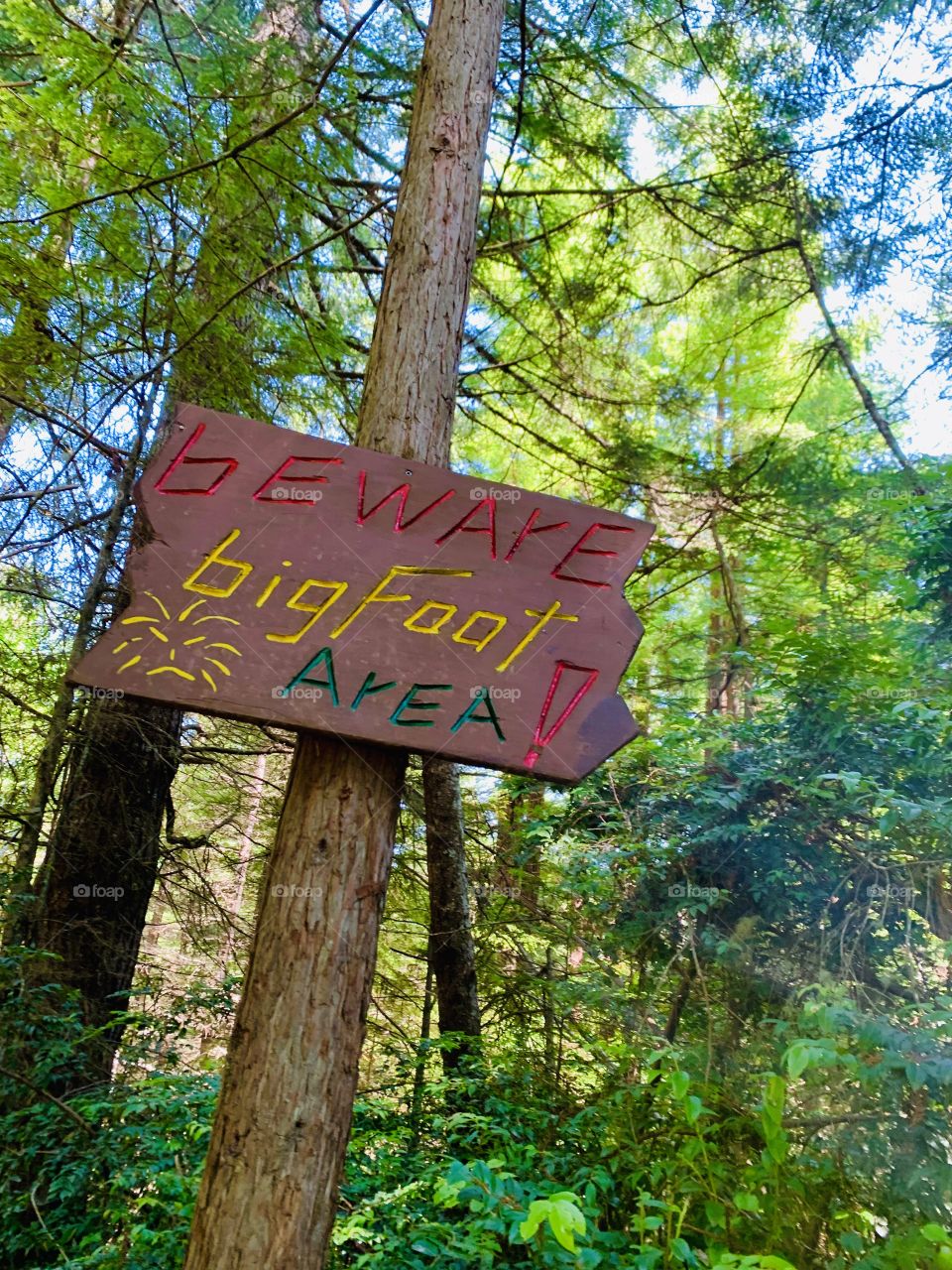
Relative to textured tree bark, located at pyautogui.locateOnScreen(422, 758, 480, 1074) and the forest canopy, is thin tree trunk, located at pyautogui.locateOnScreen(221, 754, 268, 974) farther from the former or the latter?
textured tree bark, located at pyautogui.locateOnScreen(422, 758, 480, 1074)

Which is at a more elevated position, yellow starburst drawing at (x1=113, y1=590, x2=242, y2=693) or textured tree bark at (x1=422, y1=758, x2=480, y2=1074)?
yellow starburst drawing at (x1=113, y1=590, x2=242, y2=693)

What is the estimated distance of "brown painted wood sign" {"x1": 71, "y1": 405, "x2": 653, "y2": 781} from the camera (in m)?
1.57

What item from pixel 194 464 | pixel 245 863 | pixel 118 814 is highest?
pixel 194 464

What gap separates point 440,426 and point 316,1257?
1.90m

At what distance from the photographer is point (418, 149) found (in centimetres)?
224

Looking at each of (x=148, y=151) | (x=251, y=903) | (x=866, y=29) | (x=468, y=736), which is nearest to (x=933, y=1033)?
(x=468, y=736)

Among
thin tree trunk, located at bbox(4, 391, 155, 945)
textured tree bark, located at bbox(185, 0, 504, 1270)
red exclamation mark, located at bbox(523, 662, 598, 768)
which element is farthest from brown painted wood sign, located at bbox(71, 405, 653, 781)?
thin tree trunk, located at bbox(4, 391, 155, 945)

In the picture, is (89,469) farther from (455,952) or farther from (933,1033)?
(933,1033)

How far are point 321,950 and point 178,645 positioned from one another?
72 centimetres

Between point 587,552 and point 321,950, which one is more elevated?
point 587,552

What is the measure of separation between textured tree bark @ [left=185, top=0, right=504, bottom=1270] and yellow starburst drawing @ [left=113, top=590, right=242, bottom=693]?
0.29m

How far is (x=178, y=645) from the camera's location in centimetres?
156

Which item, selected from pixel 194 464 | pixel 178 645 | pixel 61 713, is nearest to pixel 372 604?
pixel 178 645

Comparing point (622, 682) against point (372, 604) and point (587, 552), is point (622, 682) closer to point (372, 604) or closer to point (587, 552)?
point (587, 552)
